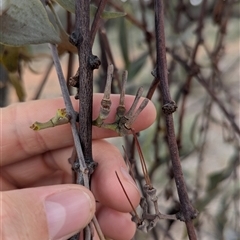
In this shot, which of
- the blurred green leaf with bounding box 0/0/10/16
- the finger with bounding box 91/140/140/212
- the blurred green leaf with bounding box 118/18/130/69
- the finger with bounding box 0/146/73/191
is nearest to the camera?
the blurred green leaf with bounding box 0/0/10/16

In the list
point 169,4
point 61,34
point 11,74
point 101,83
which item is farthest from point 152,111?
point 169,4

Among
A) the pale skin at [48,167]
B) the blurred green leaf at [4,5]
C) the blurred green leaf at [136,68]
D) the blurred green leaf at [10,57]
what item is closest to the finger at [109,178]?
the pale skin at [48,167]

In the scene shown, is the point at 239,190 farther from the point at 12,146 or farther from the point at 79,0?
the point at 79,0

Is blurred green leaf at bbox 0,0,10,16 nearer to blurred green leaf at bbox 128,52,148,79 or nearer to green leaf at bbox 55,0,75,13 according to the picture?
green leaf at bbox 55,0,75,13

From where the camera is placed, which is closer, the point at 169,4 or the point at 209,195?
the point at 209,195

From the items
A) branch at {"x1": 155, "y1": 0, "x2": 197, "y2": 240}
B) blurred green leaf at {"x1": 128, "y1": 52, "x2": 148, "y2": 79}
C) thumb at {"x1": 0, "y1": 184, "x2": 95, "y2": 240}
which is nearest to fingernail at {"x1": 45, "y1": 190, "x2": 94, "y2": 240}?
thumb at {"x1": 0, "y1": 184, "x2": 95, "y2": 240}

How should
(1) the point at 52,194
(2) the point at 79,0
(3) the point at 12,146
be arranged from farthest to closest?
(3) the point at 12,146
(1) the point at 52,194
(2) the point at 79,0
